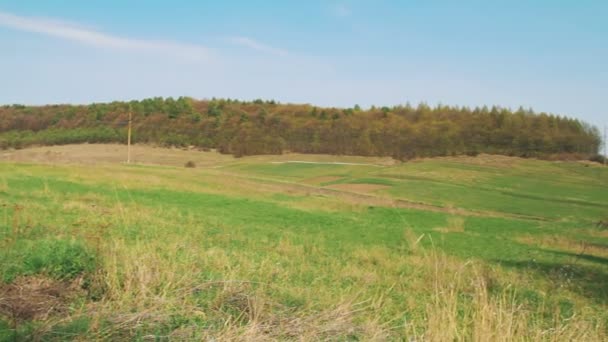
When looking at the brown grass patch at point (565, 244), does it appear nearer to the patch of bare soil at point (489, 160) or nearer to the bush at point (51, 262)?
the bush at point (51, 262)

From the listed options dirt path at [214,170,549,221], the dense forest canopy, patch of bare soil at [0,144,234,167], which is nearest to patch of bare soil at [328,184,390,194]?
dirt path at [214,170,549,221]

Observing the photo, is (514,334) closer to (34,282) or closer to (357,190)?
(34,282)

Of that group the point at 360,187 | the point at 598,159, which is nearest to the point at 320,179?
the point at 360,187

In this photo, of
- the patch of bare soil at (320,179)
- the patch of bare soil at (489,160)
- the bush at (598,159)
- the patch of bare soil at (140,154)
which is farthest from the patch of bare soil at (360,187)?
the bush at (598,159)

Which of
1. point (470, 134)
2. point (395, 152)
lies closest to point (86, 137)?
point (395, 152)

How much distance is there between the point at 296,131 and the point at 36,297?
96687 millimetres

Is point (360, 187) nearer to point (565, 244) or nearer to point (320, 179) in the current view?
point (320, 179)

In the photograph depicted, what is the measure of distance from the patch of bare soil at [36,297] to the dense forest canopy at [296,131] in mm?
Answer: 88519

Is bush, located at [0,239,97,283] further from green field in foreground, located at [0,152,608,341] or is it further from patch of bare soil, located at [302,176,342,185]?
patch of bare soil, located at [302,176,342,185]

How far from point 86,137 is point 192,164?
27.2 m

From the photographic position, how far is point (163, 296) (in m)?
4.87

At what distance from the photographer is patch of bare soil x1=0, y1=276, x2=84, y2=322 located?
4.54 m

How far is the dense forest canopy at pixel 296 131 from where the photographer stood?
96.2 metres

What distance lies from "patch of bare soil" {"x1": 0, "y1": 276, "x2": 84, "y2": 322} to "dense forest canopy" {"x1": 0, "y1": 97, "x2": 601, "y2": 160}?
88.5 meters
